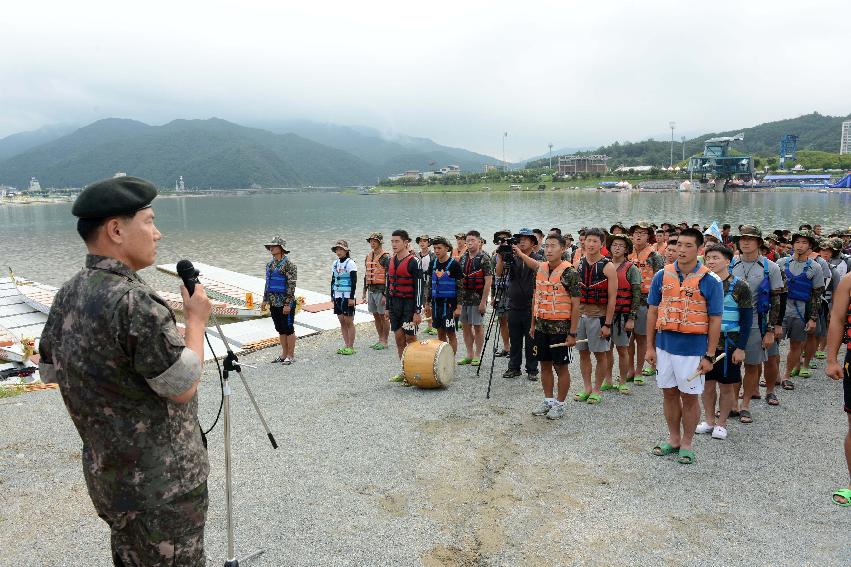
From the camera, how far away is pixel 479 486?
519 cm

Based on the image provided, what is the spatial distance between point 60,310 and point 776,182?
6237 inches

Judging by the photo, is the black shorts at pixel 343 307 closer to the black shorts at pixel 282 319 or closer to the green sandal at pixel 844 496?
the black shorts at pixel 282 319

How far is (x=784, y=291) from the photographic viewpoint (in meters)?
7.02

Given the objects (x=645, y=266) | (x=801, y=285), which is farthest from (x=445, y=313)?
(x=801, y=285)

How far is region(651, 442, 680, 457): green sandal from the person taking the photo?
5.81m

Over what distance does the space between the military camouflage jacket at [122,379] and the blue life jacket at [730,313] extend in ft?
19.5

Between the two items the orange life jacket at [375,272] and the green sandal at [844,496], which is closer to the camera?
the green sandal at [844,496]

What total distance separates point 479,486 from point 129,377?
3.80 metres

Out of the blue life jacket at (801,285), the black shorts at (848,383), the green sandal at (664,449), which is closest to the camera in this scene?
the black shorts at (848,383)

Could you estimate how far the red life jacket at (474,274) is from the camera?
9648 millimetres

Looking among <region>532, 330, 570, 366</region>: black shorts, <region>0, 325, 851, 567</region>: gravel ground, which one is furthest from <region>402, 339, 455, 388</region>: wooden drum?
<region>532, 330, 570, 366</region>: black shorts

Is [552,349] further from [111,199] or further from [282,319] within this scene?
[111,199]

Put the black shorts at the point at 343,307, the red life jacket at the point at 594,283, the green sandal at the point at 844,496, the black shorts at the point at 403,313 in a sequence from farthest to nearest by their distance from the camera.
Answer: the black shorts at the point at 343,307, the black shorts at the point at 403,313, the red life jacket at the point at 594,283, the green sandal at the point at 844,496

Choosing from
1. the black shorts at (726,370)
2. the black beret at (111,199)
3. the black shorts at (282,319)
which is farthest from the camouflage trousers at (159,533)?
the black shorts at (282,319)
